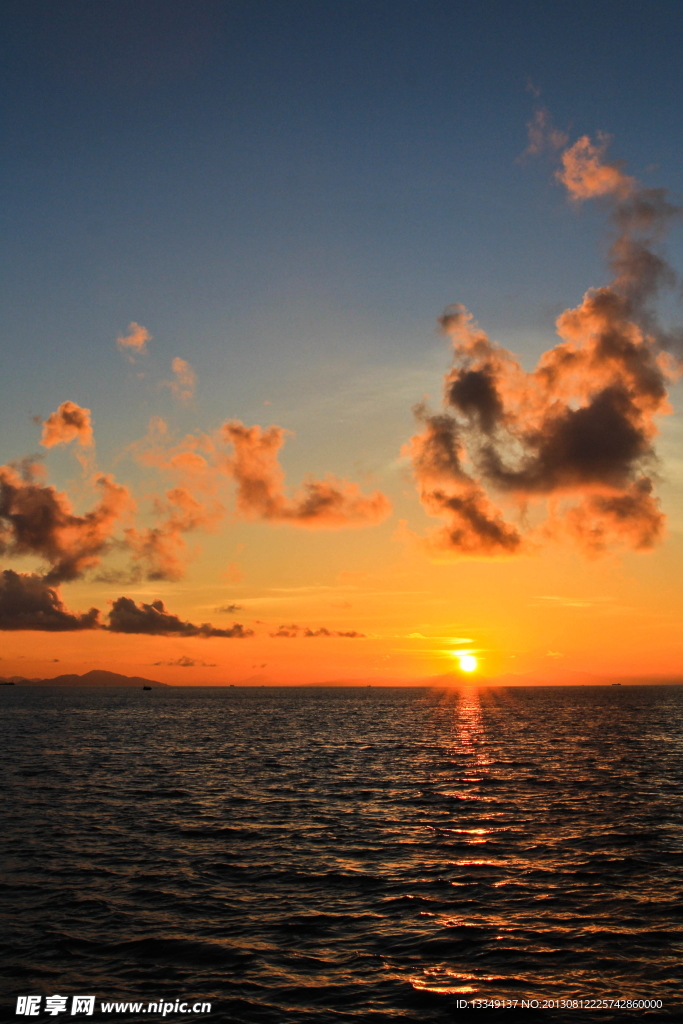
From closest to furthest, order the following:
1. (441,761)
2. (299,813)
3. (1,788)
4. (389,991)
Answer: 1. (389,991)
2. (299,813)
3. (1,788)
4. (441,761)

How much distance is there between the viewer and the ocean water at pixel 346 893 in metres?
18.8

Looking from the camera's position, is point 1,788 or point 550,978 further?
point 1,788

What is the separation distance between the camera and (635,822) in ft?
130

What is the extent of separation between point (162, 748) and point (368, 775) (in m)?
36.9

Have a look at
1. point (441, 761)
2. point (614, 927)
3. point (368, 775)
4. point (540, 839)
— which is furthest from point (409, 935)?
point (441, 761)

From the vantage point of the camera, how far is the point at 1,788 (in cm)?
5184

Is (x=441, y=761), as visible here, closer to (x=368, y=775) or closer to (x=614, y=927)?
(x=368, y=775)

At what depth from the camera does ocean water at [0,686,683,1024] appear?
18844mm

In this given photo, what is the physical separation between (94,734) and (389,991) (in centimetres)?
9890

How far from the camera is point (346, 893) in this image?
26.6 m

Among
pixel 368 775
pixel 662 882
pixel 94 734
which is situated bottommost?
pixel 94 734

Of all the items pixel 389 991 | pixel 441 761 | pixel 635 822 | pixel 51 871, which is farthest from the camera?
pixel 441 761

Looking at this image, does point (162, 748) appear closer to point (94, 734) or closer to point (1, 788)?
point (94, 734)

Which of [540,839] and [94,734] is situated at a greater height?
[540,839]
